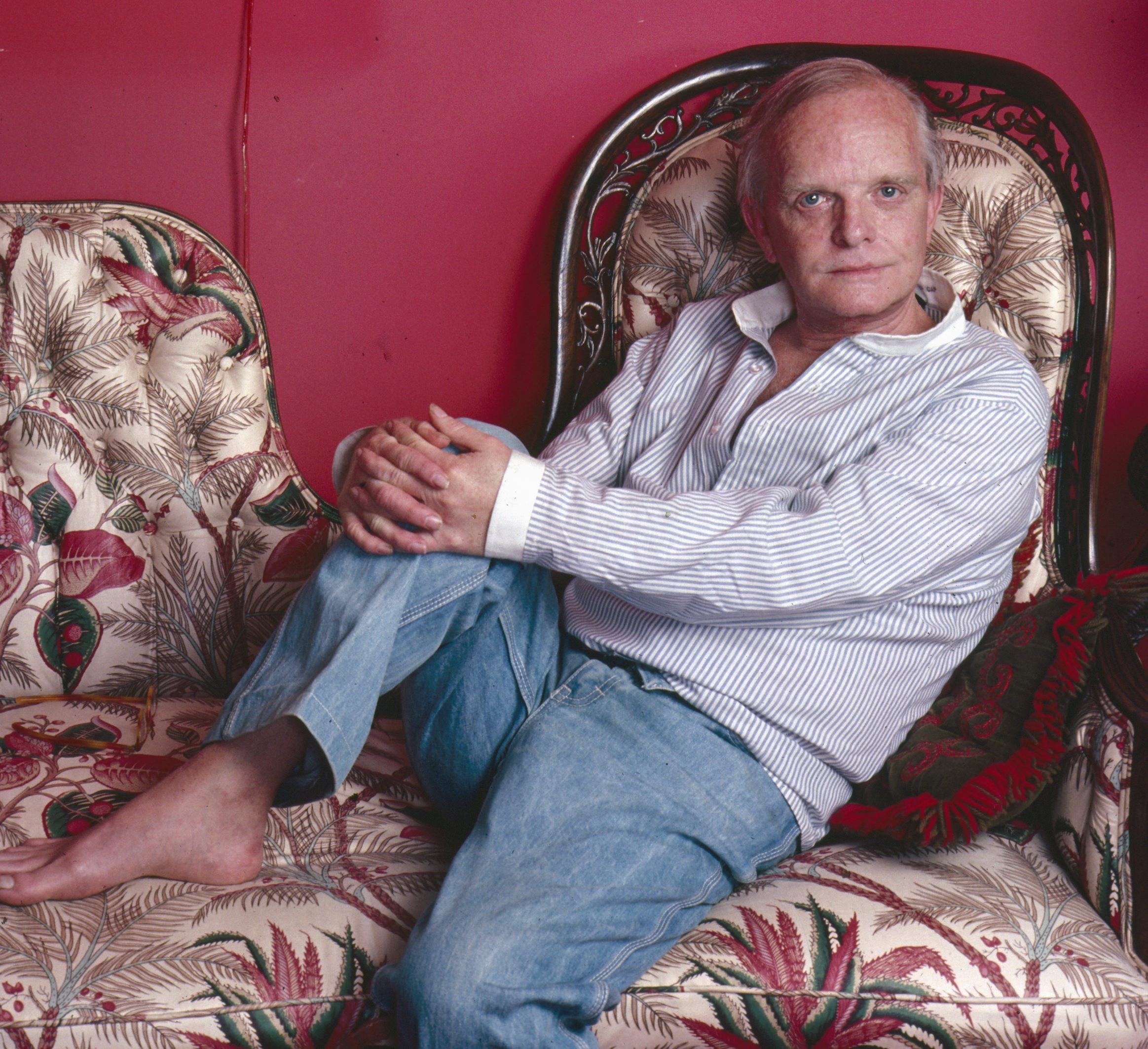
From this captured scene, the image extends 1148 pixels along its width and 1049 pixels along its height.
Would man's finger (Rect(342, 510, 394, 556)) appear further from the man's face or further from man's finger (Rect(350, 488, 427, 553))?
the man's face

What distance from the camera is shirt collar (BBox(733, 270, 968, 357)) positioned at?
127 cm

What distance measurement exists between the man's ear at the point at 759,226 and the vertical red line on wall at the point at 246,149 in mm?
873

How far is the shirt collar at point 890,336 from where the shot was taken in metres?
1.27

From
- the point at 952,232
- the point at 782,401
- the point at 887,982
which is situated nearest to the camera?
the point at 887,982

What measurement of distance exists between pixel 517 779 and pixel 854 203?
834 millimetres

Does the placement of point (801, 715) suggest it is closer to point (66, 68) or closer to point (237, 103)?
point (237, 103)

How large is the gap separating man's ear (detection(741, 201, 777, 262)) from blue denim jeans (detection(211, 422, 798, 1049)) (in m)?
0.61

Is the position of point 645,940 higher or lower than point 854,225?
lower

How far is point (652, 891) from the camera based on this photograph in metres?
1.00

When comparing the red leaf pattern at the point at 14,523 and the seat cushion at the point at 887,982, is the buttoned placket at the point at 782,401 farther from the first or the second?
the red leaf pattern at the point at 14,523

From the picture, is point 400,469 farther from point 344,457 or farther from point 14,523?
point 14,523

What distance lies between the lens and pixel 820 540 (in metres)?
1.07

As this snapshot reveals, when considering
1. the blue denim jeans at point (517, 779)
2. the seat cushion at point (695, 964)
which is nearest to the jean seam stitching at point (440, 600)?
the blue denim jeans at point (517, 779)

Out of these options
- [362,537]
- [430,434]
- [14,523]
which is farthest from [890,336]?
[14,523]
